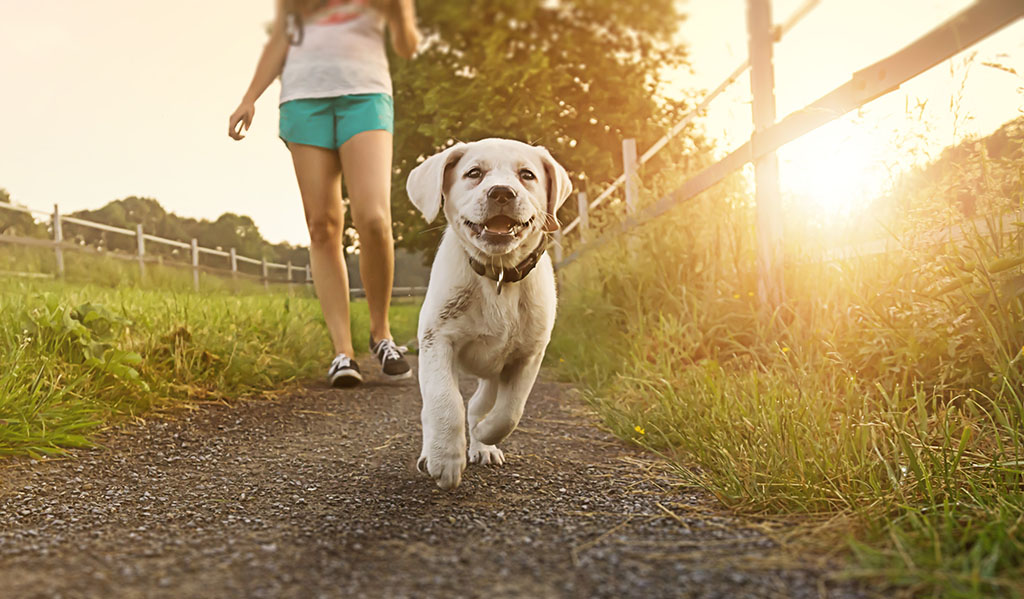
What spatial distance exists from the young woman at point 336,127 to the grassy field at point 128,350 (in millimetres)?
481

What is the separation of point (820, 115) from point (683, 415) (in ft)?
4.00

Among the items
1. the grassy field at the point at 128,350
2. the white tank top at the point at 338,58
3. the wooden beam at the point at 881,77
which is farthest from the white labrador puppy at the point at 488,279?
the white tank top at the point at 338,58

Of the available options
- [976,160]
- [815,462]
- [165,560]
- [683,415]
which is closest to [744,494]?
[815,462]

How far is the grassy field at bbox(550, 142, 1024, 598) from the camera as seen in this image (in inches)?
53.8

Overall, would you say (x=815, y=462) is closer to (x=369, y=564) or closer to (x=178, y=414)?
(x=369, y=564)

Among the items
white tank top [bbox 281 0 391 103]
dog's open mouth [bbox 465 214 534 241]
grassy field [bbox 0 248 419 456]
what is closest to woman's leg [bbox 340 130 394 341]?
white tank top [bbox 281 0 391 103]

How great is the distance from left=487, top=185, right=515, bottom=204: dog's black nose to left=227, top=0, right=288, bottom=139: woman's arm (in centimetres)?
203

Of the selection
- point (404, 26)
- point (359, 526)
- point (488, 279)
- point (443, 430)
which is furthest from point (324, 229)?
point (359, 526)

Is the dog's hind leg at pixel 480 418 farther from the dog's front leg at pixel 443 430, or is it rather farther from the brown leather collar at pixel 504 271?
the brown leather collar at pixel 504 271

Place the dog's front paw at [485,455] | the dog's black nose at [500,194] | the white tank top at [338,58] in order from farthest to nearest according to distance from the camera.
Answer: the white tank top at [338,58], the dog's front paw at [485,455], the dog's black nose at [500,194]

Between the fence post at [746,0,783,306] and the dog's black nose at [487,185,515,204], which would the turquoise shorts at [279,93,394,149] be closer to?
the dog's black nose at [487,185,515,204]

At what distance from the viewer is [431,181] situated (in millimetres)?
2424

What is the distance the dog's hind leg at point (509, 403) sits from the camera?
93.7 inches

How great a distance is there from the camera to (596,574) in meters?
1.37
